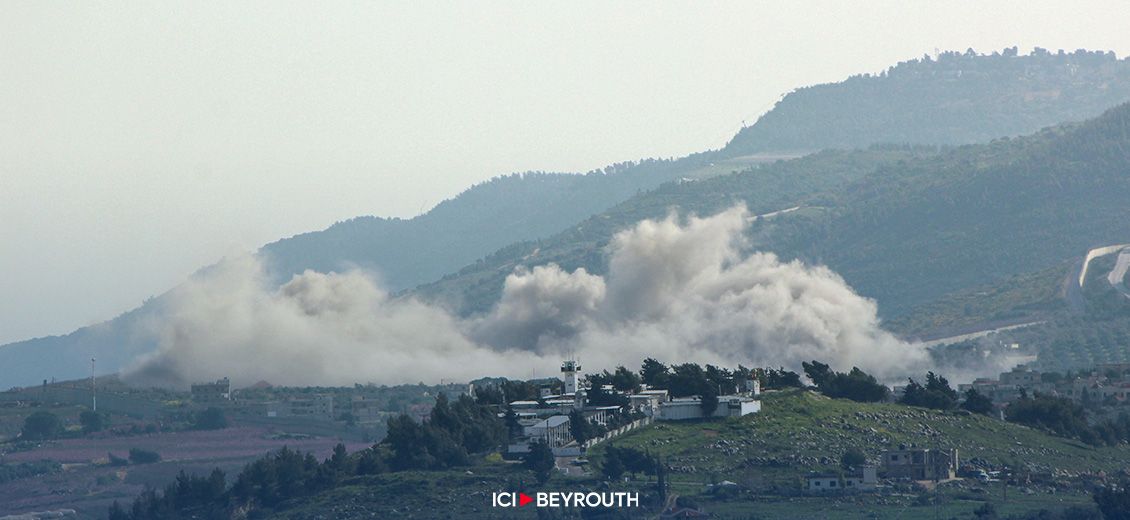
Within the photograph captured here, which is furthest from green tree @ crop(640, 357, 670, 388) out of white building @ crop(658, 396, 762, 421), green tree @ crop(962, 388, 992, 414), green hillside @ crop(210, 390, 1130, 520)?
green tree @ crop(962, 388, 992, 414)

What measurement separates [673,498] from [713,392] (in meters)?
23.8

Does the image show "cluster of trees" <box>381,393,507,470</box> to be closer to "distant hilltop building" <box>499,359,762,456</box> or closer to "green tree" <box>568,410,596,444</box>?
"distant hilltop building" <box>499,359,762,456</box>

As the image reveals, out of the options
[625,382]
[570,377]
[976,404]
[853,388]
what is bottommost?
[976,404]

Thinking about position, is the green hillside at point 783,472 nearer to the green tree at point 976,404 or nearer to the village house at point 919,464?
the village house at point 919,464

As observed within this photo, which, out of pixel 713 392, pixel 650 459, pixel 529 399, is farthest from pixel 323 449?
pixel 650 459

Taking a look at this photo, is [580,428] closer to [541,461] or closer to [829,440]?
[541,461]

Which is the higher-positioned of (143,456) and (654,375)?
(654,375)

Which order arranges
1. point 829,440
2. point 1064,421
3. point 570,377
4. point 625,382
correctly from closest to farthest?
point 829,440 → point 1064,421 → point 625,382 → point 570,377

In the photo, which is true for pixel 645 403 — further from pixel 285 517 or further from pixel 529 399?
pixel 285 517

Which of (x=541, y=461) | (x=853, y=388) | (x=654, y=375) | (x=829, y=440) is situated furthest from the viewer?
(x=654, y=375)

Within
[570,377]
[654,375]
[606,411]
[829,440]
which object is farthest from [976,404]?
[570,377]

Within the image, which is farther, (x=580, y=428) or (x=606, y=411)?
(x=606, y=411)

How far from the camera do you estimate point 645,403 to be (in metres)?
160

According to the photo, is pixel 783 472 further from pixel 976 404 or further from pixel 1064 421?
pixel 1064 421
